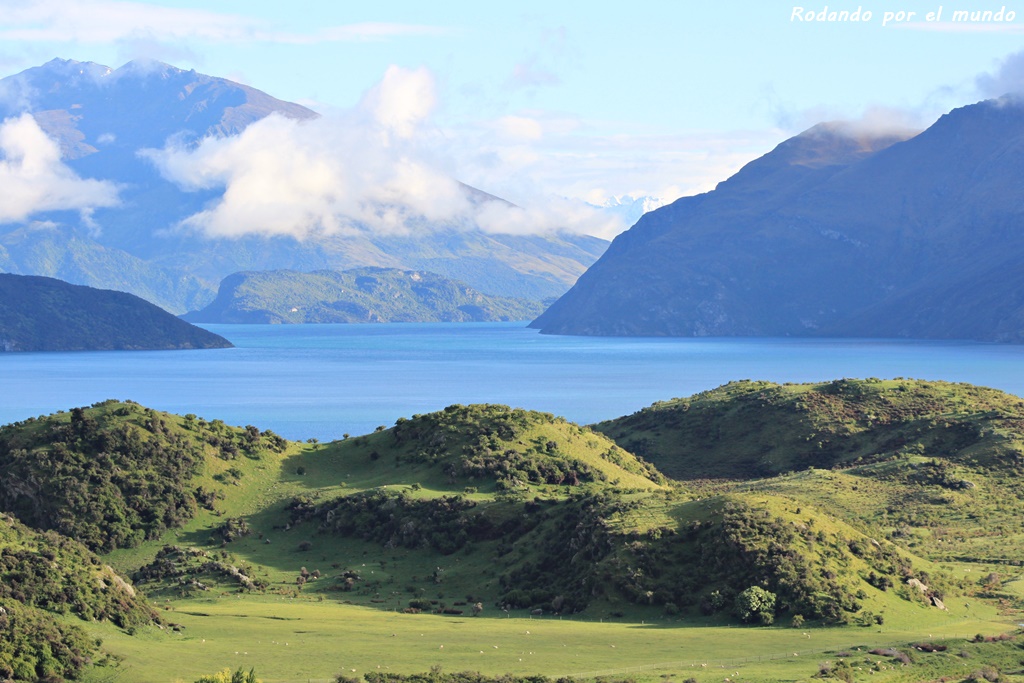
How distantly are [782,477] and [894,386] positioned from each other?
99.9ft

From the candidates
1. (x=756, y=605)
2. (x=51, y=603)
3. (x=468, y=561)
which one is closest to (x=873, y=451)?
(x=468, y=561)

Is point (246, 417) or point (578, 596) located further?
point (246, 417)

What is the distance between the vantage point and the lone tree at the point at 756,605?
196 feet

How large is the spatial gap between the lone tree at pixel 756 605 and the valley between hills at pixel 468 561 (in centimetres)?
11

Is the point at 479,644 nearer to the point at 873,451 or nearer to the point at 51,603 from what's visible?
the point at 51,603

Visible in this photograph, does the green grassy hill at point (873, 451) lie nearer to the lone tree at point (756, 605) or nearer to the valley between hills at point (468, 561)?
the valley between hills at point (468, 561)

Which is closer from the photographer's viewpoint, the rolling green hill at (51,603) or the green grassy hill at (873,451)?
the rolling green hill at (51,603)

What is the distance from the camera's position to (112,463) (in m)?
80.2

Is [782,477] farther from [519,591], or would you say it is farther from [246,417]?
[246,417]

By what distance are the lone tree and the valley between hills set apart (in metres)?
0.11

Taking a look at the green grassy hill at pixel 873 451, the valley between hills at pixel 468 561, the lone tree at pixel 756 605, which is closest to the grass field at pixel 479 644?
the valley between hills at pixel 468 561

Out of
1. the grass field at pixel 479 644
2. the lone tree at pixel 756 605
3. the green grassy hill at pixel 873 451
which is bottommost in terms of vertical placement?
the grass field at pixel 479 644

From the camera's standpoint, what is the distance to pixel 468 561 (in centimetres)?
7175

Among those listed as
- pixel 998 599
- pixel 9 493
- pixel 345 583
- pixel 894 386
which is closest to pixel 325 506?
pixel 345 583
